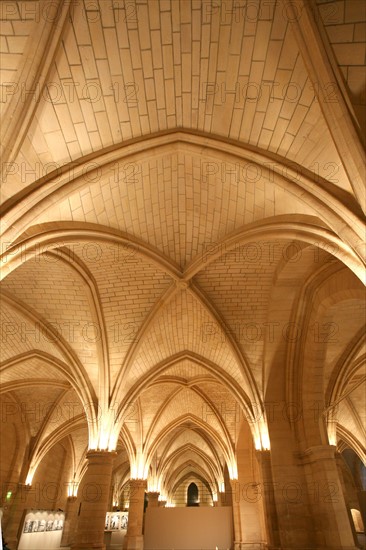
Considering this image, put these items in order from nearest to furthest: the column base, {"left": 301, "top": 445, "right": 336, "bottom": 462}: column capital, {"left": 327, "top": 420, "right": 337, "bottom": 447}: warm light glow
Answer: {"left": 301, "top": 445, "right": 336, "bottom": 462}: column capital < {"left": 327, "top": 420, "right": 337, "bottom": 447}: warm light glow < the column base

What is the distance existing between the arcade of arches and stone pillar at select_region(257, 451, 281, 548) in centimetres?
4

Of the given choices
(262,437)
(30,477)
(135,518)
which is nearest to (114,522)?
(135,518)

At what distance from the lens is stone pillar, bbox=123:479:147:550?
1716 cm

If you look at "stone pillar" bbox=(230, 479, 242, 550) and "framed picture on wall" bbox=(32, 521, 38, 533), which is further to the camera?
"framed picture on wall" bbox=(32, 521, 38, 533)

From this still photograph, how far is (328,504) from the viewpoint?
9305 millimetres

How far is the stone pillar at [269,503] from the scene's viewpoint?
993 centimetres

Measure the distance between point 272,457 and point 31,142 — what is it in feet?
33.8

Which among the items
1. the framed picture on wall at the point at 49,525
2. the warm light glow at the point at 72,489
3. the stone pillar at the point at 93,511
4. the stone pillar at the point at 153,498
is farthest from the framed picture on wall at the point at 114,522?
the stone pillar at the point at 93,511

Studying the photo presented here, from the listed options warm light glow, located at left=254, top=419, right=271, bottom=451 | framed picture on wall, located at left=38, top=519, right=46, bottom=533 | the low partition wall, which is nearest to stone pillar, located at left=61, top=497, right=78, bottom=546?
framed picture on wall, located at left=38, top=519, right=46, bottom=533

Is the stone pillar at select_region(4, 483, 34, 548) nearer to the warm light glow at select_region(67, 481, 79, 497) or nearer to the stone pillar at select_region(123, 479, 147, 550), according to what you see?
the warm light glow at select_region(67, 481, 79, 497)

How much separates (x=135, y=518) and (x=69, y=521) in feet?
24.2

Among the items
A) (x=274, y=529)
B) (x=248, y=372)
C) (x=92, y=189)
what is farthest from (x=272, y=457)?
(x=92, y=189)

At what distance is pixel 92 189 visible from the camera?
753 cm

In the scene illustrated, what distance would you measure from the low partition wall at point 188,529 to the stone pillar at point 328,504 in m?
9.64
